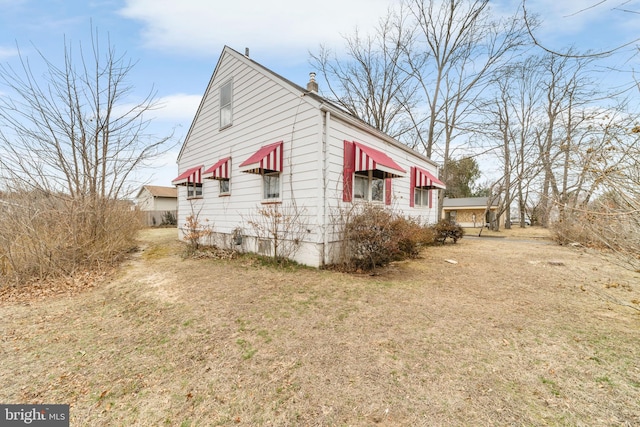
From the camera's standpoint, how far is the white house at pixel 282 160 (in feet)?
22.9

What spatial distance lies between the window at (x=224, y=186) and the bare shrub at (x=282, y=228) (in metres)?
2.42

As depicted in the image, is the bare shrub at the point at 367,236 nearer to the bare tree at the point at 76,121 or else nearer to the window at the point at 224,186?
the window at the point at 224,186

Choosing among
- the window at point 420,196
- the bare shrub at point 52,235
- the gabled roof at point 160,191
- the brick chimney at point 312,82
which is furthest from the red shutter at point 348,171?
the gabled roof at point 160,191

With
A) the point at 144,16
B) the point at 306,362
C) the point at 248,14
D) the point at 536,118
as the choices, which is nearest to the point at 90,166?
the point at 144,16

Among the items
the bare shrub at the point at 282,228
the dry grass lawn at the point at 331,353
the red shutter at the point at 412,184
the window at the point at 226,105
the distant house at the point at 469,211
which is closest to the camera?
the dry grass lawn at the point at 331,353

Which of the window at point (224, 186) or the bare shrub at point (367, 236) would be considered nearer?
the bare shrub at point (367, 236)

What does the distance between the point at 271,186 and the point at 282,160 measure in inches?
39.0

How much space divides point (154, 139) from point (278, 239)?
18.5ft

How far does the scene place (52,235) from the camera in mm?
6719

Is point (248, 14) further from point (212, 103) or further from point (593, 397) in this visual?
point (593, 397)

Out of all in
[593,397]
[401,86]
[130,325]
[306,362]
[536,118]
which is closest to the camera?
[593,397]

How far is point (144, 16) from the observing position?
8.12 meters

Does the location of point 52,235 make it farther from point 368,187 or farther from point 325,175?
point 368,187

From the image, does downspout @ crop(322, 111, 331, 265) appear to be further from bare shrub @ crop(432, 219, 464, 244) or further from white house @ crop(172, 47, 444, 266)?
bare shrub @ crop(432, 219, 464, 244)
